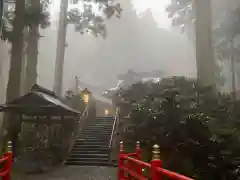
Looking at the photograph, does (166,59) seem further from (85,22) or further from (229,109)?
(229,109)

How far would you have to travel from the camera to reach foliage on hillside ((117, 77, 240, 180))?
1050cm

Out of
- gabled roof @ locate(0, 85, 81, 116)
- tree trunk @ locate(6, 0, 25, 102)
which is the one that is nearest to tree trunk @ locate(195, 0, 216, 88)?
gabled roof @ locate(0, 85, 81, 116)

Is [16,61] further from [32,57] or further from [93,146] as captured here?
[93,146]

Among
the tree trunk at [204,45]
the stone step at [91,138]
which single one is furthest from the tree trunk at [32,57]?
the tree trunk at [204,45]

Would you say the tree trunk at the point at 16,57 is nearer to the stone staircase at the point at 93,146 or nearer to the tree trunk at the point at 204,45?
the stone staircase at the point at 93,146

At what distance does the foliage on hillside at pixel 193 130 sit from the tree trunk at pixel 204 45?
0.90m

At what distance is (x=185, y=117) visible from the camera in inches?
470

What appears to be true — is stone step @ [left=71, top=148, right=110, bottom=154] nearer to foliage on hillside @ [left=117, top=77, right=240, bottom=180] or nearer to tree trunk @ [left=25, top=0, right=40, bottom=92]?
foliage on hillside @ [left=117, top=77, right=240, bottom=180]

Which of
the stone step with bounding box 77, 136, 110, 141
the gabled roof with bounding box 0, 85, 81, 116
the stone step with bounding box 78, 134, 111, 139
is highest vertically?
the gabled roof with bounding box 0, 85, 81, 116

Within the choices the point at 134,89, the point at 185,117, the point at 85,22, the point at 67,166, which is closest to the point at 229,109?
the point at 185,117

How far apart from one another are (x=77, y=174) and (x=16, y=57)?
7552 millimetres

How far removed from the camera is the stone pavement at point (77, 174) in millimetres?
11930

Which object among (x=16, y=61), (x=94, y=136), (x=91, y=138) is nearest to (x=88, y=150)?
(x=91, y=138)

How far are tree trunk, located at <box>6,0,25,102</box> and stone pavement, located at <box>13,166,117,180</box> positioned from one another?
5070 mm
